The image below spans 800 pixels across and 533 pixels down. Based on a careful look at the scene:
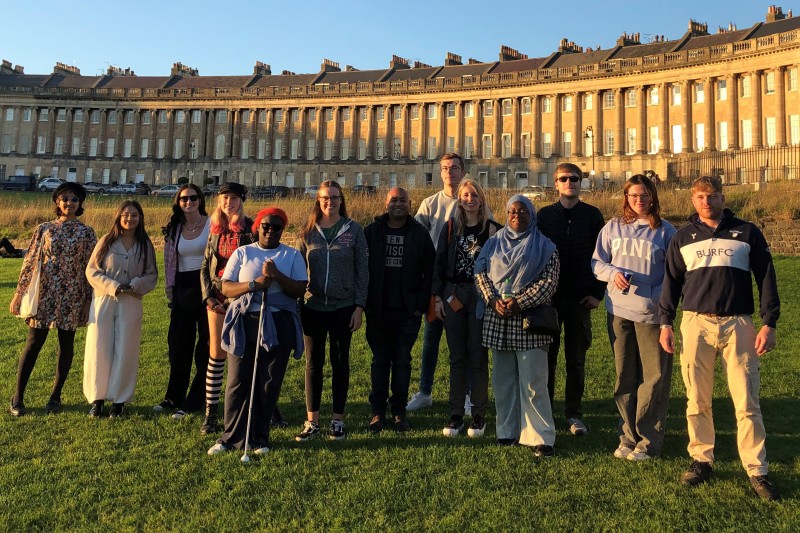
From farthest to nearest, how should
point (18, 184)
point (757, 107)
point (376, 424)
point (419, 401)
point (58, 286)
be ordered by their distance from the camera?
point (757, 107) → point (18, 184) → point (419, 401) → point (58, 286) → point (376, 424)

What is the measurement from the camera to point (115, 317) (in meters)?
6.85

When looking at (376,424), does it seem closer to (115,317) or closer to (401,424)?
(401,424)

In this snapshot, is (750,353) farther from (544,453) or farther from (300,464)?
(300,464)

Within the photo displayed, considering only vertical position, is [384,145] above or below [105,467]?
above

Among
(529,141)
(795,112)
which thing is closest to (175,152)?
(529,141)

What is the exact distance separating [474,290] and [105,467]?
3.69 meters

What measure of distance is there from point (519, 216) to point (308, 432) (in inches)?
115

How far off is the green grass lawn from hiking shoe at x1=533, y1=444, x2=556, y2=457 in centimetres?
11

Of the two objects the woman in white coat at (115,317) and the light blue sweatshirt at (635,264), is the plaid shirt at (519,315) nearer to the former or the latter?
the light blue sweatshirt at (635,264)

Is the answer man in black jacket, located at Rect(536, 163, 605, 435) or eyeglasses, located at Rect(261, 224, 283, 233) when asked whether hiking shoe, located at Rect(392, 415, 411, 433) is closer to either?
man in black jacket, located at Rect(536, 163, 605, 435)

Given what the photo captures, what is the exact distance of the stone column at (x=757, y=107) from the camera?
52656mm

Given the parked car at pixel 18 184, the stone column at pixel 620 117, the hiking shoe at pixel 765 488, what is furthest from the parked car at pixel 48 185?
the hiking shoe at pixel 765 488

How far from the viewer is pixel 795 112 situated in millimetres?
51281

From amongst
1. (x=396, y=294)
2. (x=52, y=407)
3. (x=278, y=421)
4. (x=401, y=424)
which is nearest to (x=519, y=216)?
(x=396, y=294)
